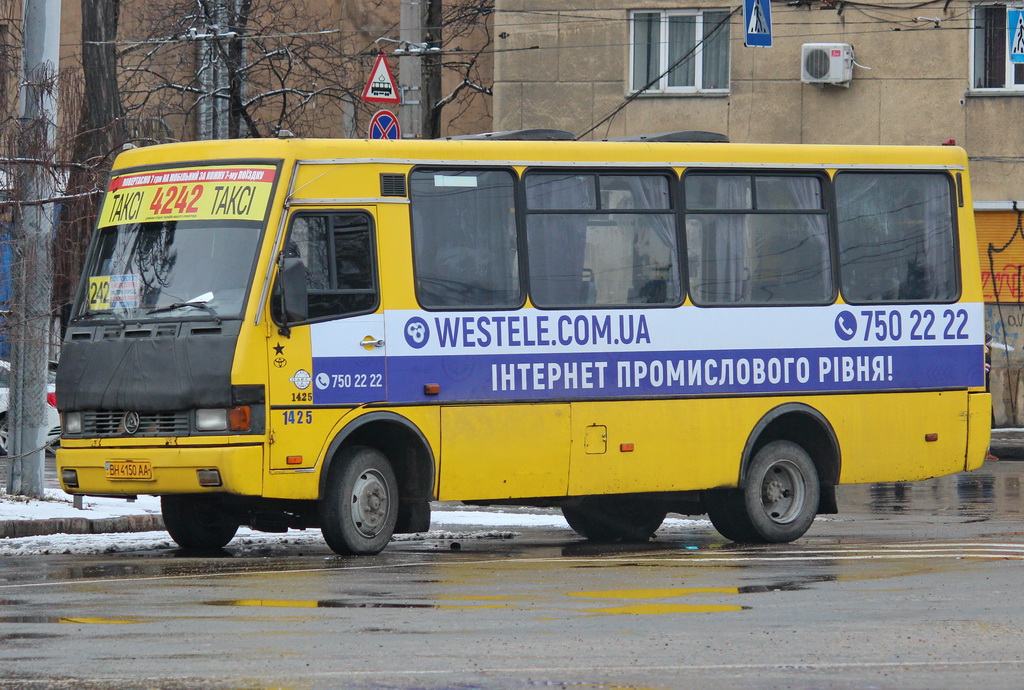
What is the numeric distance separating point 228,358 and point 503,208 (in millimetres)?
2465

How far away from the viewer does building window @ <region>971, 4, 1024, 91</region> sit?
2914 cm

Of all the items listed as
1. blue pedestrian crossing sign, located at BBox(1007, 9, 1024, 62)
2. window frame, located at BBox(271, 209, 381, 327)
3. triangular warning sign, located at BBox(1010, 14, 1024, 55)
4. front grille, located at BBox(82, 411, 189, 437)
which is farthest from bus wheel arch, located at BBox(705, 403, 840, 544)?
triangular warning sign, located at BBox(1010, 14, 1024, 55)

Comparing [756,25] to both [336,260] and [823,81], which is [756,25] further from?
[336,260]

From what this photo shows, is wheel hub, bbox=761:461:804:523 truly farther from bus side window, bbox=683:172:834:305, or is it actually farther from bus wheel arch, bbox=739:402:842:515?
bus side window, bbox=683:172:834:305

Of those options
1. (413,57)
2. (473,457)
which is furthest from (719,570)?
(413,57)

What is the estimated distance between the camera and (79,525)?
15.0m

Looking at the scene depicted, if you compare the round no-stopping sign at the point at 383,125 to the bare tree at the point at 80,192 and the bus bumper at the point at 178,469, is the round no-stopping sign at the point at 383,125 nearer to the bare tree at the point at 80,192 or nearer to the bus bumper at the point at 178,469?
the bare tree at the point at 80,192

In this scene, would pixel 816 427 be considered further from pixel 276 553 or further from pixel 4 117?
pixel 4 117

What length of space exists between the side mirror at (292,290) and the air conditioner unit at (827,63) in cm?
1811

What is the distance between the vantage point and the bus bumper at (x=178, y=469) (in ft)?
39.4

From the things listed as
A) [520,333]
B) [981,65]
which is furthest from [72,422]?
[981,65]

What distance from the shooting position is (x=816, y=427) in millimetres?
14656

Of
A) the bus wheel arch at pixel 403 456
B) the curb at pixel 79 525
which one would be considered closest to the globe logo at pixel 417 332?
the bus wheel arch at pixel 403 456

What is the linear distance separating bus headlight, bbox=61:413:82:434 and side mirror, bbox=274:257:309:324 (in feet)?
5.50
